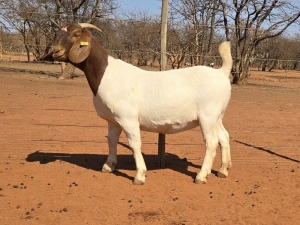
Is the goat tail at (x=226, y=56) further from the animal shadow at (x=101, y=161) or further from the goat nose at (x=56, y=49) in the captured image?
the goat nose at (x=56, y=49)

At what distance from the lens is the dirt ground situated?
14.2 feet

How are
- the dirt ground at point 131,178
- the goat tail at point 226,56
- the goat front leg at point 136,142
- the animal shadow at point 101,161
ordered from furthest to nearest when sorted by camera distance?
the animal shadow at point 101,161, the goat tail at point 226,56, the goat front leg at point 136,142, the dirt ground at point 131,178

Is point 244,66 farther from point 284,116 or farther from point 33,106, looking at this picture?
point 33,106

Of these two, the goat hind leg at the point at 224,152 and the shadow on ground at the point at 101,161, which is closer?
the goat hind leg at the point at 224,152

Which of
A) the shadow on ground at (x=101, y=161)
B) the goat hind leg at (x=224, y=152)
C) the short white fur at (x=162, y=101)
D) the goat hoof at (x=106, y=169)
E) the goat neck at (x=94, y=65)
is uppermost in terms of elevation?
the goat neck at (x=94, y=65)

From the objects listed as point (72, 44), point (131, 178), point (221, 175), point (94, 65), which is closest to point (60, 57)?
point (72, 44)

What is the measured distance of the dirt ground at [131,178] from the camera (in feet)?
14.2

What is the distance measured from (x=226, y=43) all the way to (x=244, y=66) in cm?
1906

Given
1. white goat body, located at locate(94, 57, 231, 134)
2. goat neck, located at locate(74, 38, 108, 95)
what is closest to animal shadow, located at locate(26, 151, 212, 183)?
white goat body, located at locate(94, 57, 231, 134)

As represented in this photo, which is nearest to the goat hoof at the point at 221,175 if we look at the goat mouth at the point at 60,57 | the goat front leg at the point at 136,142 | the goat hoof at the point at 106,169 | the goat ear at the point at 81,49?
the goat front leg at the point at 136,142

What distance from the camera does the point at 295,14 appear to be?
23.2 m

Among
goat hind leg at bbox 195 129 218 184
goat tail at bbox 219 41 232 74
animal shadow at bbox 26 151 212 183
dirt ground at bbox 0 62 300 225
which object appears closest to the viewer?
dirt ground at bbox 0 62 300 225

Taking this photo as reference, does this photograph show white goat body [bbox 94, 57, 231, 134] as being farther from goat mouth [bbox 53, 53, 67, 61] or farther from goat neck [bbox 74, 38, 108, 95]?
goat mouth [bbox 53, 53, 67, 61]

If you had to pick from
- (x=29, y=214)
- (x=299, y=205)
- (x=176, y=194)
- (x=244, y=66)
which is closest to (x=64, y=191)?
(x=29, y=214)
